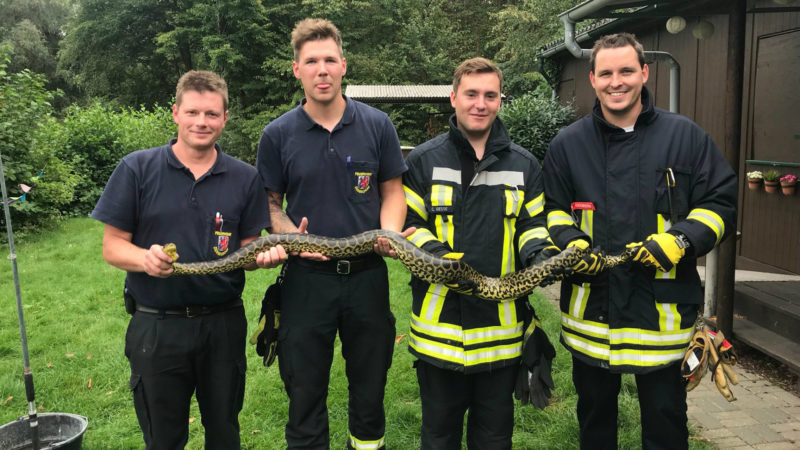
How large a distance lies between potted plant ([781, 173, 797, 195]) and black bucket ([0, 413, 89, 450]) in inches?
360

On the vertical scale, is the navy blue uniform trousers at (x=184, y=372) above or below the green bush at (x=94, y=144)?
below

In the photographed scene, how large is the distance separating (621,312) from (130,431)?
4.62 metres

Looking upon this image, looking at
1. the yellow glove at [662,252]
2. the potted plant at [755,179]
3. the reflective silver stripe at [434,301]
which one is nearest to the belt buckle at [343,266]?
the reflective silver stripe at [434,301]

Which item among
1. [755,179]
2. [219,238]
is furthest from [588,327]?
[755,179]

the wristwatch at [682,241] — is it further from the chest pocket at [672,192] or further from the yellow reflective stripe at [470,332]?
the yellow reflective stripe at [470,332]

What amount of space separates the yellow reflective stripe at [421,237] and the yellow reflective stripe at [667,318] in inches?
61.3

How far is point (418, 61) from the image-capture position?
38.5 metres

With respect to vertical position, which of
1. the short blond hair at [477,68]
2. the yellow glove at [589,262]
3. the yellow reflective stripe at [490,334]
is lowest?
the yellow reflective stripe at [490,334]

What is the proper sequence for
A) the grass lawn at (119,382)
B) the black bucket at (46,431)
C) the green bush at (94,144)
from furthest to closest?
the green bush at (94,144) → the grass lawn at (119,382) → the black bucket at (46,431)

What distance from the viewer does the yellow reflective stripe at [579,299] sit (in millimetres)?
3824

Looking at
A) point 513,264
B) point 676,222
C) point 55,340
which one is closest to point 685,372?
point 676,222

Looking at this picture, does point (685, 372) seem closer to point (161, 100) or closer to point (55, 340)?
point (55, 340)

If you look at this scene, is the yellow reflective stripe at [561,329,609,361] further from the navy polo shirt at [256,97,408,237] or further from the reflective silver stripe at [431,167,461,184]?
the navy polo shirt at [256,97,408,237]

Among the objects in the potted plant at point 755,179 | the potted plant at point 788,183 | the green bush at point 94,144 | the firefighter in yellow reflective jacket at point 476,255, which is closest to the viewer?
the firefighter in yellow reflective jacket at point 476,255
